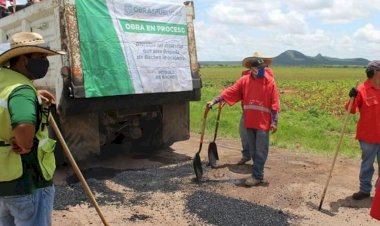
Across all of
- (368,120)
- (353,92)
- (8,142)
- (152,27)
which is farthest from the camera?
(152,27)

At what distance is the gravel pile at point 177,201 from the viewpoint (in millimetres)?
5098

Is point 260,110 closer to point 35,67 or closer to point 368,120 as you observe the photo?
point 368,120

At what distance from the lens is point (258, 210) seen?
5.29 metres

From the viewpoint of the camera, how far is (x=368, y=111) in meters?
5.83

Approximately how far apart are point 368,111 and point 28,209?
4.56 m

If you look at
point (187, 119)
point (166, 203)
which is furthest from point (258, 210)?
point (187, 119)

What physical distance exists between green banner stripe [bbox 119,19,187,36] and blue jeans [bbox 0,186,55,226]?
437 cm

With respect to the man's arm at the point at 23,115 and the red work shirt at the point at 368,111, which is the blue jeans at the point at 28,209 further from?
the red work shirt at the point at 368,111

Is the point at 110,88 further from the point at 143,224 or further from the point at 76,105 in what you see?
the point at 143,224

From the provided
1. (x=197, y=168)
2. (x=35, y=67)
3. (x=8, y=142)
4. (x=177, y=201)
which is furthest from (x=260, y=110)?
(x=8, y=142)

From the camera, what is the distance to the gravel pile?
5.10 m

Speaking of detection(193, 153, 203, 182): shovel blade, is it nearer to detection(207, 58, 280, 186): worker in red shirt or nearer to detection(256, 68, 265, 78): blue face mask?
detection(207, 58, 280, 186): worker in red shirt

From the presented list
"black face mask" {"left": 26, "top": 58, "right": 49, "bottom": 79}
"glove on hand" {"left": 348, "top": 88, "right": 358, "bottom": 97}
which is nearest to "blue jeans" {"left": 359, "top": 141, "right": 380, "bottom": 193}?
"glove on hand" {"left": 348, "top": 88, "right": 358, "bottom": 97}

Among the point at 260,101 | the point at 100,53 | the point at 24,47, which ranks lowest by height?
the point at 260,101
